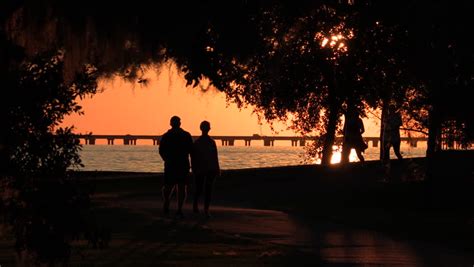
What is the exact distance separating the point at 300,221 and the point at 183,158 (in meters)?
2.55

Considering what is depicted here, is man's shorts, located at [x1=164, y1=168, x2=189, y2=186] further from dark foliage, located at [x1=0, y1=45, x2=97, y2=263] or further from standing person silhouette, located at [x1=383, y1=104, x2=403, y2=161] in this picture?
standing person silhouette, located at [x1=383, y1=104, x2=403, y2=161]

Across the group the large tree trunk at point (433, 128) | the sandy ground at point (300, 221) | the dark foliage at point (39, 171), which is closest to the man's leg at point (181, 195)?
the sandy ground at point (300, 221)

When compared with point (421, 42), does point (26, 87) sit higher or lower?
lower

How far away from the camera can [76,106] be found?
39.7 ft

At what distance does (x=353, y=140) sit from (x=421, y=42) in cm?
1505

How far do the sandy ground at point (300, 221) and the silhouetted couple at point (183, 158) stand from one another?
2.01ft

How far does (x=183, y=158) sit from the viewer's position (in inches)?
843

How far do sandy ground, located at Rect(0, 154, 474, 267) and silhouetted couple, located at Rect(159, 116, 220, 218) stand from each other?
2.01ft

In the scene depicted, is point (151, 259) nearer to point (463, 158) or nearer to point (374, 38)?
point (374, 38)

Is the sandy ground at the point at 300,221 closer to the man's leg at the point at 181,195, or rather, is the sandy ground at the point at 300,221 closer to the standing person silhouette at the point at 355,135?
the man's leg at the point at 181,195

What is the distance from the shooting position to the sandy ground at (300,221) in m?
14.6

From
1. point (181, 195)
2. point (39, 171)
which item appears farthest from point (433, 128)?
point (39, 171)

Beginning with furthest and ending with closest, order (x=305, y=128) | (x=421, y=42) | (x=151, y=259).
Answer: (x=305, y=128) → (x=421, y=42) → (x=151, y=259)

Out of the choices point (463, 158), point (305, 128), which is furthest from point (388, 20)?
point (305, 128)
